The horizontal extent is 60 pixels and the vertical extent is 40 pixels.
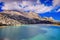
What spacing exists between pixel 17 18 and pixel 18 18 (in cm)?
2

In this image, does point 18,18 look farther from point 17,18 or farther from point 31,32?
point 31,32

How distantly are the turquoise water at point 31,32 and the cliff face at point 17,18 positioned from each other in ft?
0.34

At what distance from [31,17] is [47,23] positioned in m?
0.41

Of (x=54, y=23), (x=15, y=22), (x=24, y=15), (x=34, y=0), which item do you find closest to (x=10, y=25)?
(x=15, y=22)

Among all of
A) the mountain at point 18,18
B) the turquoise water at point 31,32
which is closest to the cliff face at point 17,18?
the mountain at point 18,18

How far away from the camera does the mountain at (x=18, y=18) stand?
9.94 feet

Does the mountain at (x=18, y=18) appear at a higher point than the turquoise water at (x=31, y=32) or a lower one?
higher

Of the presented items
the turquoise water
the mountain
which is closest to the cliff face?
the mountain

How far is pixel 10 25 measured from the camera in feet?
9.95

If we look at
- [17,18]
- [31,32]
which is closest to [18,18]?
[17,18]

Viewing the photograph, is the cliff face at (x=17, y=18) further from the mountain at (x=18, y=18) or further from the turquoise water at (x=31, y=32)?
the turquoise water at (x=31, y=32)

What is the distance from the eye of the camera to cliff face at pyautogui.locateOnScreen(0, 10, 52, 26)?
3033 mm

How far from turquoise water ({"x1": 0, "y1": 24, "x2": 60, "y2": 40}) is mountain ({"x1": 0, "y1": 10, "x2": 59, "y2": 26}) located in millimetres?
99

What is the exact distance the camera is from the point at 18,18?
3051mm
